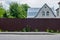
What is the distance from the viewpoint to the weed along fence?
34.0 metres

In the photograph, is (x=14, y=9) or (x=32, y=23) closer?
(x=32, y=23)

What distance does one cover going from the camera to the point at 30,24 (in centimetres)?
3400

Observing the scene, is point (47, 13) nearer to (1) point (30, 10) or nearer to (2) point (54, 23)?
(1) point (30, 10)

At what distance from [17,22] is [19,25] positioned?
0.56 m

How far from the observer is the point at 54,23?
112 ft

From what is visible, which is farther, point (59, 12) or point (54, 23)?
point (59, 12)

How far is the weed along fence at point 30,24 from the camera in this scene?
34031 mm

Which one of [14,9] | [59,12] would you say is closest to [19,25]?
[59,12]

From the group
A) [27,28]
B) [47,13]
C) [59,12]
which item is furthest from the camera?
[47,13]

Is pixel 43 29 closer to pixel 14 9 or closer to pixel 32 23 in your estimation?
pixel 32 23

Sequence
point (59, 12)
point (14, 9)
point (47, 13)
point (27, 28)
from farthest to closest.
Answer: point (14, 9)
point (47, 13)
point (59, 12)
point (27, 28)

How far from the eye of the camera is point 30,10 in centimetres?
7469

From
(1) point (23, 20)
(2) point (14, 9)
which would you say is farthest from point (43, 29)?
(2) point (14, 9)

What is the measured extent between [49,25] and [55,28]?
1.01m
